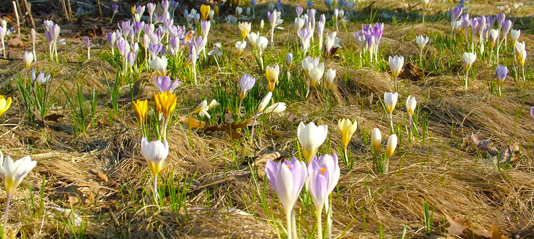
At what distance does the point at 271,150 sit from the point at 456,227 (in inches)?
41.5

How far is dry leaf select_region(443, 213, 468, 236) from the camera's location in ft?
4.95

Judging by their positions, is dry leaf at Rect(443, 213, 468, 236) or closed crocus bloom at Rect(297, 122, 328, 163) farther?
dry leaf at Rect(443, 213, 468, 236)

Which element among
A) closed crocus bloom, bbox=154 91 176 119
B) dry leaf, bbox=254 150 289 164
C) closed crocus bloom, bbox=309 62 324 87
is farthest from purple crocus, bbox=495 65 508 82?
closed crocus bloom, bbox=154 91 176 119

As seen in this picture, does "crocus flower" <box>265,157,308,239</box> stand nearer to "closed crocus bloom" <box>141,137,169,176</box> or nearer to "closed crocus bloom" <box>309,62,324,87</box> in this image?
"closed crocus bloom" <box>141,137,169,176</box>

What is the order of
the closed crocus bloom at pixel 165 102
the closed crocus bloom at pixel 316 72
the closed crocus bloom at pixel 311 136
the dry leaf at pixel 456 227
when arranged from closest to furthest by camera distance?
the closed crocus bloom at pixel 311 136 < the dry leaf at pixel 456 227 < the closed crocus bloom at pixel 165 102 < the closed crocus bloom at pixel 316 72

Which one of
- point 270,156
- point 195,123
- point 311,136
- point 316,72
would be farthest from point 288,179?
point 316,72

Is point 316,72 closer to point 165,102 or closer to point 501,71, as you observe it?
point 165,102

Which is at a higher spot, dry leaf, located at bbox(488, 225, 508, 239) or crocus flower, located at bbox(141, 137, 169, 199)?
crocus flower, located at bbox(141, 137, 169, 199)

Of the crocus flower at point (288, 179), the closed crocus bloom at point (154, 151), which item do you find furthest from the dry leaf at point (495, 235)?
the closed crocus bloom at point (154, 151)

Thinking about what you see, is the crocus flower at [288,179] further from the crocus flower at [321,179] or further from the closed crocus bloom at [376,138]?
the closed crocus bloom at [376,138]

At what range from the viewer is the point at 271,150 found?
2.36 meters

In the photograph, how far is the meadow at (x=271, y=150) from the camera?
1.54 metres

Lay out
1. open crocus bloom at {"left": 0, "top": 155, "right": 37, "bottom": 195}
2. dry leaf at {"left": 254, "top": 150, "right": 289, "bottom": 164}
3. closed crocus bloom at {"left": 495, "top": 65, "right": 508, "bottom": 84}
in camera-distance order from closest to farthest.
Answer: open crocus bloom at {"left": 0, "top": 155, "right": 37, "bottom": 195} → dry leaf at {"left": 254, "top": 150, "right": 289, "bottom": 164} → closed crocus bloom at {"left": 495, "top": 65, "right": 508, "bottom": 84}

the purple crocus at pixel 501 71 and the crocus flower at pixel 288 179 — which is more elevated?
the crocus flower at pixel 288 179
